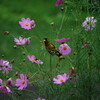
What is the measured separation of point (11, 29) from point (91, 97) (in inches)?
141

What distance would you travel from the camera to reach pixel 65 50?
1.53 metres

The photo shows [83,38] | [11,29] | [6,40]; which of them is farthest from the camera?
[11,29]

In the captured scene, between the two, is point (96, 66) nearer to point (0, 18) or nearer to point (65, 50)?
point (65, 50)

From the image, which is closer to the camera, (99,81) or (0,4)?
(99,81)

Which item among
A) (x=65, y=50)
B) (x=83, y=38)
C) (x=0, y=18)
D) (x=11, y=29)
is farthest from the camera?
(x=0, y=18)

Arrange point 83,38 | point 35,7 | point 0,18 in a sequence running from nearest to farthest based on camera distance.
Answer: point 83,38 < point 0,18 < point 35,7

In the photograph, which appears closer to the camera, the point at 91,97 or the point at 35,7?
the point at 91,97

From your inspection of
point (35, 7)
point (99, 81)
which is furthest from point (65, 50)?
point (35, 7)

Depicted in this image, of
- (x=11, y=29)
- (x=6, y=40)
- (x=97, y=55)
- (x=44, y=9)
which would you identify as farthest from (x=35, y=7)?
(x=97, y=55)

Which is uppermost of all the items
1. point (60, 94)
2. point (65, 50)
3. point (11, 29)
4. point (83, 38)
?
point (11, 29)

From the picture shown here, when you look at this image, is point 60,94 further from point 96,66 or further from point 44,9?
A: point 44,9

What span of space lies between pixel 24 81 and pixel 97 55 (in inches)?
20.5

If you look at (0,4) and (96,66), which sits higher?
(0,4)

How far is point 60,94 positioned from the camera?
160 cm
